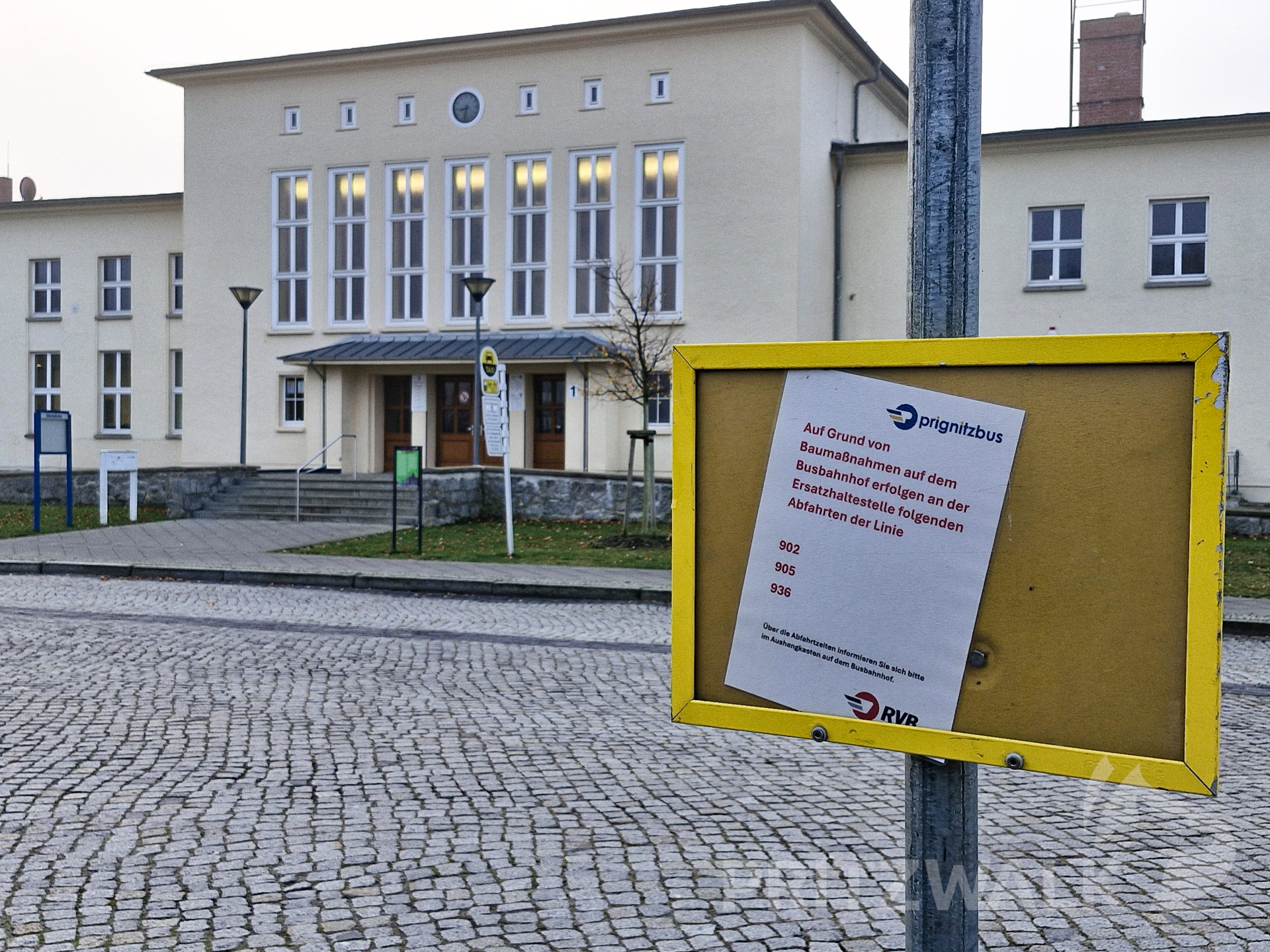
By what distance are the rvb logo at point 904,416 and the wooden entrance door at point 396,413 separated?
2872 cm

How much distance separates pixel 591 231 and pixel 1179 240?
41.6 feet

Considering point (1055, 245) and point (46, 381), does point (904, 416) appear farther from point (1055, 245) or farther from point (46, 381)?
point (46, 381)

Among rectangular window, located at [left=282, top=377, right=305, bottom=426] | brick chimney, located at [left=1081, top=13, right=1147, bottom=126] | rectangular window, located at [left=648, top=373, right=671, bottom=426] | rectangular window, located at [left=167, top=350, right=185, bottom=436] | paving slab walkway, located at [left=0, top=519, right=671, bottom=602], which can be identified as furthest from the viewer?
rectangular window, located at [left=167, top=350, right=185, bottom=436]

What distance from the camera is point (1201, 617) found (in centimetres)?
196

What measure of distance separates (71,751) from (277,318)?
25873 mm

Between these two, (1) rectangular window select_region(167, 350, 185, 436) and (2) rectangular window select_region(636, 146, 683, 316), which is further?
(1) rectangular window select_region(167, 350, 185, 436)

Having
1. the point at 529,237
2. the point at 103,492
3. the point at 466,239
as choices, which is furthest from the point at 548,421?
the point at 103,492

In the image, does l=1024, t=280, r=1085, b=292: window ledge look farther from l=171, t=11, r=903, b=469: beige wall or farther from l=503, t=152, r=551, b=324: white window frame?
l=503, t=152, r=551, b=324: white window frame

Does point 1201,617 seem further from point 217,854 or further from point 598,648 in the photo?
point 598,648

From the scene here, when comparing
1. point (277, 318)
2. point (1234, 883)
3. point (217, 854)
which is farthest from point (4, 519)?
point (1234, 883)

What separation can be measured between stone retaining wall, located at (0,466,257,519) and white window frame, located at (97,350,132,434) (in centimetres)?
734

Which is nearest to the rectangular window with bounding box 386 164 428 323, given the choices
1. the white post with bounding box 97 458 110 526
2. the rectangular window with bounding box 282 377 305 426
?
the rectangular window with bounding box 282 377 305 426

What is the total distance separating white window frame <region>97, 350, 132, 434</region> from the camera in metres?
33.9

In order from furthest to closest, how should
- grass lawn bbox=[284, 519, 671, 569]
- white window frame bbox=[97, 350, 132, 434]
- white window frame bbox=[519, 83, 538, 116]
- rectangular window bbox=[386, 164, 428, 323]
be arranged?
white window frame bbox=[97, 350, 132, 434]
rectangular window bbox=[386, 164, 428, 323]
white window frame bbox=[519, 83, 538, 116]
grass lawn bbox=[284, 519, 671, 569]
